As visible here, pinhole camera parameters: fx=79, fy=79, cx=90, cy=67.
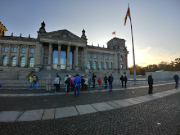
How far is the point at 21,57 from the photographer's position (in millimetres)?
31672

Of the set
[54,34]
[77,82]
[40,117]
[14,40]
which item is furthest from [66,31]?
[40,117]

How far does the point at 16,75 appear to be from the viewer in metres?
21.9

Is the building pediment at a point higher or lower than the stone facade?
higher

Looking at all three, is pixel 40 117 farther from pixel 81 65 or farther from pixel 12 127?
pixel 81 65

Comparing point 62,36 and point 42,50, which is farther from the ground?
point 62,36

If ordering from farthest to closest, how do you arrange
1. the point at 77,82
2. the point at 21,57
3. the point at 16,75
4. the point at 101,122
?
the point at 21,57
the point at 16,75
the point at 77,82
the point at 101,122

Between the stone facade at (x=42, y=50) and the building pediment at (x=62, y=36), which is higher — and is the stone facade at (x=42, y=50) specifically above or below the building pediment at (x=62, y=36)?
below

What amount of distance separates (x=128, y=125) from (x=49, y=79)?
898cm

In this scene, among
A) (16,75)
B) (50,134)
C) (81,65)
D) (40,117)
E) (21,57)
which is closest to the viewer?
(50,134)

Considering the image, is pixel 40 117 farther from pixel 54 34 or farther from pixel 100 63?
pixel 100 63

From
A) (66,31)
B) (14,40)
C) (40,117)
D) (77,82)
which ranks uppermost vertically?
(66,31)

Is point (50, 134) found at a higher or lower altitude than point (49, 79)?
lower

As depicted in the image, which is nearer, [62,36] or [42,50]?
[42,50]

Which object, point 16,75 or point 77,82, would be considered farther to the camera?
point 16,75
